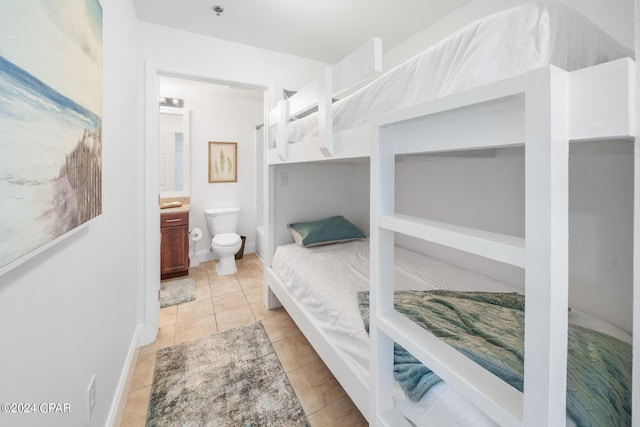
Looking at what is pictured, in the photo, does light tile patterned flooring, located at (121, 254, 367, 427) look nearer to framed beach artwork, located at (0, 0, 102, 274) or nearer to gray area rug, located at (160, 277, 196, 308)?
gray area rug, located at (160, 277, 196, 308)

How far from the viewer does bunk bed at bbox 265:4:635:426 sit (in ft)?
1.51

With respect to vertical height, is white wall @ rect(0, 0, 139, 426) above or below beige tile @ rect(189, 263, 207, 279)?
above

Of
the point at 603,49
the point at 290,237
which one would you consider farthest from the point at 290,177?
the point at 603,49

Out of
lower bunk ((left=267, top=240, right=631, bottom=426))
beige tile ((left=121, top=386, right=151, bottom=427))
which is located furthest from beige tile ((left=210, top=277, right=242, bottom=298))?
beige tile ((left=121, top=386, right=151, bottom=427))

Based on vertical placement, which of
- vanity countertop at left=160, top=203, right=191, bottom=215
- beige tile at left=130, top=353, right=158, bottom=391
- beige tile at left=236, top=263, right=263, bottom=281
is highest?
vanity countertop at left=160, top=203, right=191, bottom=215

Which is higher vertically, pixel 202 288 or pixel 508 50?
pixel 508 50

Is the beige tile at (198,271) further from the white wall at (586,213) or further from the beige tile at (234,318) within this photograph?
the white wall at (586,213)

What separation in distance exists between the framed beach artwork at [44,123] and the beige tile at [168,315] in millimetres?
1668

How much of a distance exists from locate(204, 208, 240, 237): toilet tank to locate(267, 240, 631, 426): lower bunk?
1534 mm

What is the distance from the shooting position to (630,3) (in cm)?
114

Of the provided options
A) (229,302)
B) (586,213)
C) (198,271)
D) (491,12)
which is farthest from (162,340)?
(491,12)

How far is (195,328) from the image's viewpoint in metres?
2.18

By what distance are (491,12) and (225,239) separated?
10.8 ft

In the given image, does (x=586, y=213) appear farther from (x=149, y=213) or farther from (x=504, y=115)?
(x=149, y=213)
